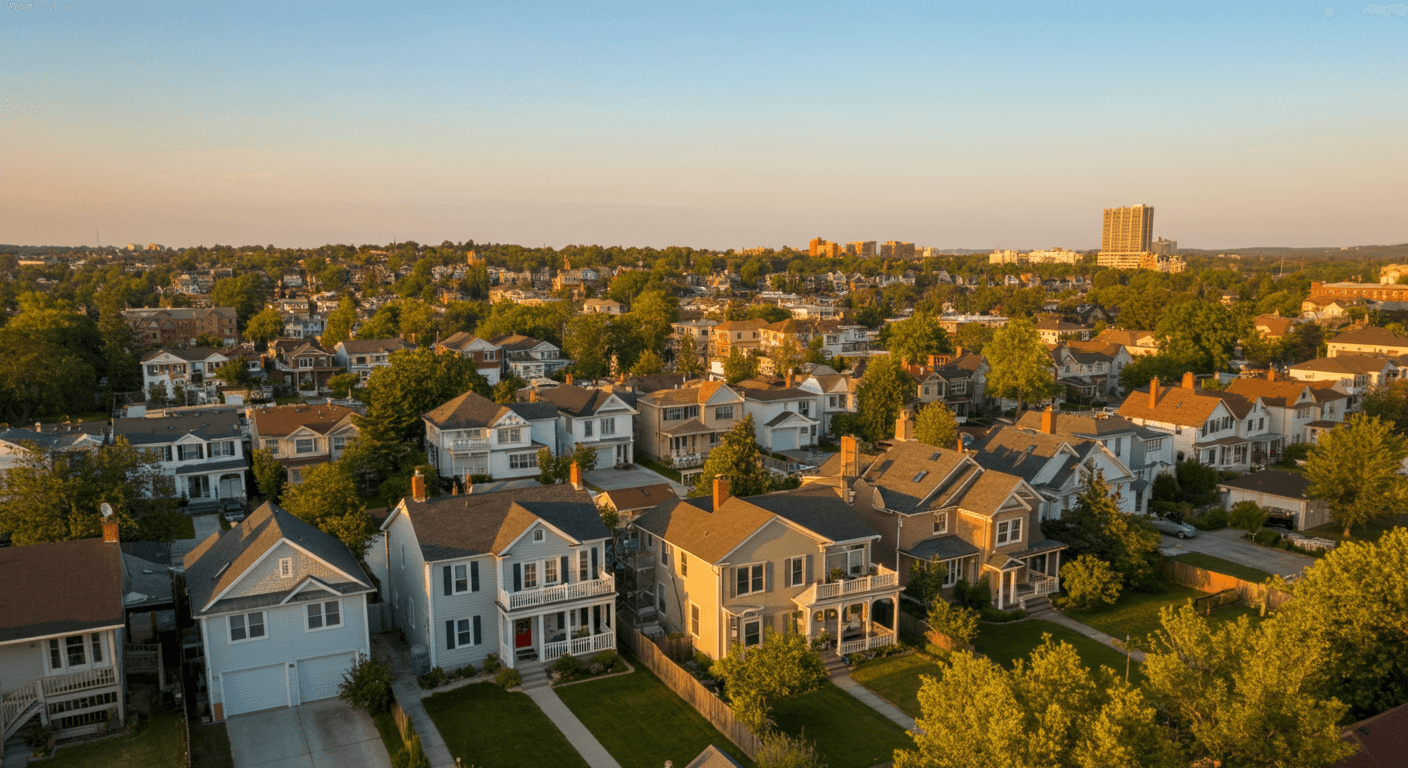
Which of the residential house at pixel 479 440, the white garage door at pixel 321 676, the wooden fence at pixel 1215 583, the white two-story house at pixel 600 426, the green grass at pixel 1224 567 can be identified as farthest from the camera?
the white two-story house at pixel 600 426

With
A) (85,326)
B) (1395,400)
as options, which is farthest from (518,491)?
(85,326)

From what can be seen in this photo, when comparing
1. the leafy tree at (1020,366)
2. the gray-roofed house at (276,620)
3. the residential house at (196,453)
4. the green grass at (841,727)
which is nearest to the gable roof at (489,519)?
the gray-roofed house at (276,620)

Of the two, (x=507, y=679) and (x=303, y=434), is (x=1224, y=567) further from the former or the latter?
(x=303, y=434)

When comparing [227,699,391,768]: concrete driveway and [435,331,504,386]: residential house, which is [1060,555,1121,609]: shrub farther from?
[435,331,504,386]: residential house

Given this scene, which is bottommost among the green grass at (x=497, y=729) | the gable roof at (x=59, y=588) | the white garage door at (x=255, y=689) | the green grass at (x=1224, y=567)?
the green grass at (x=1224, y=567)

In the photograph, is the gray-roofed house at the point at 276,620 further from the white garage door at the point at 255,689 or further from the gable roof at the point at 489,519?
the gable roof at the point at 489,519

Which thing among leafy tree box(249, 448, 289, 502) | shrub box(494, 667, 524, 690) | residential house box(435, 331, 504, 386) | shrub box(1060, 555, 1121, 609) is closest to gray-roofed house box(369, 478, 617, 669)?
shrub box(494, 667, 524, 690)
